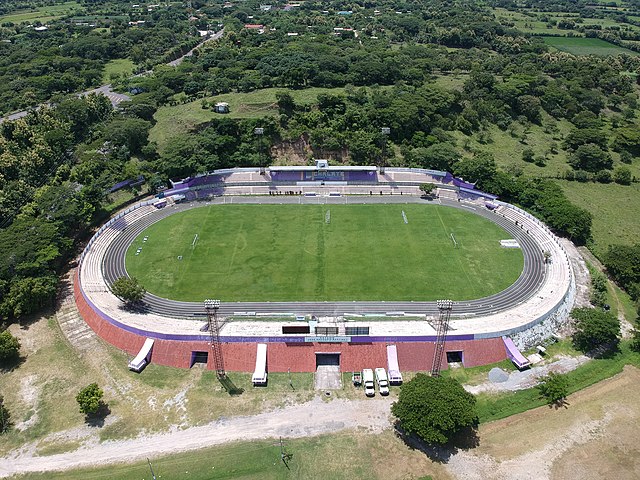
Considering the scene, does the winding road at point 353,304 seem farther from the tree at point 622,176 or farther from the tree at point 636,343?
the tree at point 622,176

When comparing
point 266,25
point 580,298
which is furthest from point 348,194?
point 266,25

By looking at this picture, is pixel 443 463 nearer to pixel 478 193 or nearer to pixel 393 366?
pixel 393 366

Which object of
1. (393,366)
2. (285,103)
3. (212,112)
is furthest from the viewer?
(285,103)

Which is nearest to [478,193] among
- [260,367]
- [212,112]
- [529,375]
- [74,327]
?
[529,375]

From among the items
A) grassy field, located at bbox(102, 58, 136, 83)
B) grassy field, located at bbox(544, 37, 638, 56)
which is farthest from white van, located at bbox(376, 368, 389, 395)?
grassy field, located at bbox(544, 37, 638, 56)

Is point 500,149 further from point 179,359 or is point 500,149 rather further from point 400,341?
point 179,359

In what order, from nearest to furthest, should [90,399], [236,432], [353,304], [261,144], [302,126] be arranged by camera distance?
Answer: [236,432]
[90,399]
[353,304]
[261,144]
[302,126]

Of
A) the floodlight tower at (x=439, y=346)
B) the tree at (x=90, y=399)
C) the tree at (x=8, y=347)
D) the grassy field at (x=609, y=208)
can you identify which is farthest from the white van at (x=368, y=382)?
the grassy field at (x=609, y=208)
